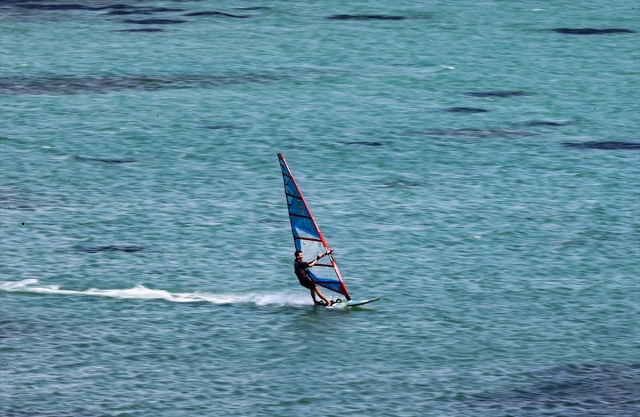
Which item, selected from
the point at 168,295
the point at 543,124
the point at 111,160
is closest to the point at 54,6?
the point at 111,160

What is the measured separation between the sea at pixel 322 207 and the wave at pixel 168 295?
0.43 ft

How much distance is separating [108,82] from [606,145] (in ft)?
94.8

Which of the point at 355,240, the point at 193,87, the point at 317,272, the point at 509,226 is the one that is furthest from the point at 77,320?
the point at 193,87

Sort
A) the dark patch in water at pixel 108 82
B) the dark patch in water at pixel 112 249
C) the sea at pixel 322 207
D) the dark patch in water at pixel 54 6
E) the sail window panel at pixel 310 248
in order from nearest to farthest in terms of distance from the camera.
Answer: the sea at pixel 322 207, the sail window panel at pixel 310 248, the dark patch in water at pixel 112 249, the dark patch in water at pixel 108 82, the dark patch in water at pixel 54 6

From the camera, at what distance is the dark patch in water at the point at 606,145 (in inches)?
2591

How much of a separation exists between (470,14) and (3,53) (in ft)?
105

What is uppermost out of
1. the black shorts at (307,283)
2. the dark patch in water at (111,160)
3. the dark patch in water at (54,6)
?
the dark patch in water at (54,6)

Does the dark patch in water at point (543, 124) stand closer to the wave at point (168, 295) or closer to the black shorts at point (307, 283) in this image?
the wave at point (168, 295)

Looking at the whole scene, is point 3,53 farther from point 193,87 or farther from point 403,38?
point 403,38

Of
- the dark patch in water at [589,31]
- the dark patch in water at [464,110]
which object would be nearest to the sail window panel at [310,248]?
the dark patch in water at [464,110]

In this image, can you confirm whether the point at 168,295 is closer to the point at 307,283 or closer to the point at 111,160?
the point at 307,283

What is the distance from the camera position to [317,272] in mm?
44781

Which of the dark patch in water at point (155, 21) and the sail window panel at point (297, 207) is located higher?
the dark patch in water at point (155, 21)

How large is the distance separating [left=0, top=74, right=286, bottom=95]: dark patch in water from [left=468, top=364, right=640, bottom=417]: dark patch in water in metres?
41.3
